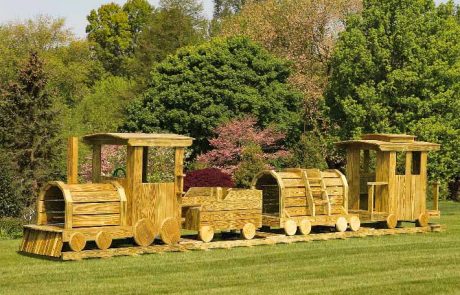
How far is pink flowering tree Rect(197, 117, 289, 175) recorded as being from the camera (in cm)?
4272

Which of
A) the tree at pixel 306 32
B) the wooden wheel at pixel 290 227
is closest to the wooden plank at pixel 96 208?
the wooden wheel at pixel 290 227

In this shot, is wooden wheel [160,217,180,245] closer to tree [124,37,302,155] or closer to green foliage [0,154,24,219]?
green foliage [0,154,24,219]

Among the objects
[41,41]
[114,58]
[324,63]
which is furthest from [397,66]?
[114,58]

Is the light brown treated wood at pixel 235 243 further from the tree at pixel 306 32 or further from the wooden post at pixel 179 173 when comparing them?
the tree at pixel 306 32

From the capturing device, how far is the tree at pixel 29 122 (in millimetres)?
34219

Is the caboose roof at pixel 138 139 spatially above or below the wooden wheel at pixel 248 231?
above

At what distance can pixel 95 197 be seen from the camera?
18844mm

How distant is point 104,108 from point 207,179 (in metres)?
27.0

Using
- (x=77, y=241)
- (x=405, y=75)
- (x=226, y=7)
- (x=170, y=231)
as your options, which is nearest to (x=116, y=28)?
(x=226, y=7)

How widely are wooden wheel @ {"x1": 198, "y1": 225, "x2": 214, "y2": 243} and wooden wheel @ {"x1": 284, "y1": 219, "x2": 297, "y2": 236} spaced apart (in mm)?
2328

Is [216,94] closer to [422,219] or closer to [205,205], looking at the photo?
[422,219]

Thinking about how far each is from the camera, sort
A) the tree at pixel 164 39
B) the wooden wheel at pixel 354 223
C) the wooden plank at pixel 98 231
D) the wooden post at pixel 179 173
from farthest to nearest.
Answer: the tree at pixel 164 39, the wooden wheel at pixel 354 223, the wooden post at pixel 179 173, the wooden plank at pixel 98 231

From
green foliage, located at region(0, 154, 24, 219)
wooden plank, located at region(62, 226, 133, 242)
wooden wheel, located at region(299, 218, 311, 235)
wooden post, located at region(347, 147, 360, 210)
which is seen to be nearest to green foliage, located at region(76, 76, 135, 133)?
green foliage, located at region(0, 154, 24, 219)

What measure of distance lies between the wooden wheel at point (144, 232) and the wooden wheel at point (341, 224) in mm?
5715
